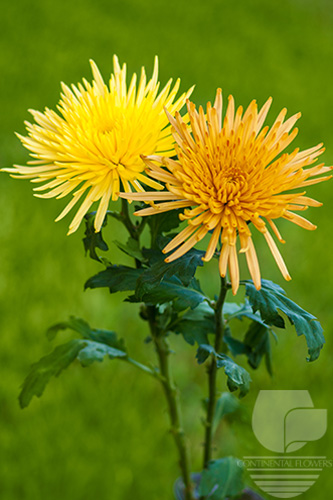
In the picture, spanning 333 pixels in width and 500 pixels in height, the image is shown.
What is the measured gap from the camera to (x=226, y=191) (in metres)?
0.77

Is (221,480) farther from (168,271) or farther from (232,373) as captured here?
(168,271)

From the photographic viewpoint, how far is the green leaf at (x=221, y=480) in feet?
3.87

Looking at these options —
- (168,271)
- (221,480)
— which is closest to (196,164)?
(168,271)

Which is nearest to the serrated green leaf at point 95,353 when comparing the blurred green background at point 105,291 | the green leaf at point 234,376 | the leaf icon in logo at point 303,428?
the green leaf at point 234,376

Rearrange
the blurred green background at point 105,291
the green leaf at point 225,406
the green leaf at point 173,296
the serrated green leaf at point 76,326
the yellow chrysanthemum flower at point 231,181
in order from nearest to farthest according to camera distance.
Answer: the yellow chrysanthemum flower at point 231,181
the green leaf at point 173,296
the serrated green leaf at point 76,326
the green leaf at point 225,406
the blurred green background at point 105,291

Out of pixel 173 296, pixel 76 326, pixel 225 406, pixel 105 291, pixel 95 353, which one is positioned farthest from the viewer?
pixel 105 291

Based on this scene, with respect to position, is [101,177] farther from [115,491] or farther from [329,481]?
[329,481]

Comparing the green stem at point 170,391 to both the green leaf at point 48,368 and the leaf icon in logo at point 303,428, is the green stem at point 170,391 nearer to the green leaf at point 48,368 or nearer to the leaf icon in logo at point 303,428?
the green leaf at point 48,368

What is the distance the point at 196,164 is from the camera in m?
0.78

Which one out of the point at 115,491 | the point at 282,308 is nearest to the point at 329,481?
the point at 115,491

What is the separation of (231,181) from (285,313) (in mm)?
226

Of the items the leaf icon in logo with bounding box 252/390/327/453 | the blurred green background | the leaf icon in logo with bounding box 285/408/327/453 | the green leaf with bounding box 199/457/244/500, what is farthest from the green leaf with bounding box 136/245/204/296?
the leaf icon in logo with bounding box 285/408/327/453

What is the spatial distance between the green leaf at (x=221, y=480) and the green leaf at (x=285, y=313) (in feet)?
1.49

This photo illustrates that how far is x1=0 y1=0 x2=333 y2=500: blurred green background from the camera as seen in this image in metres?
1.80
